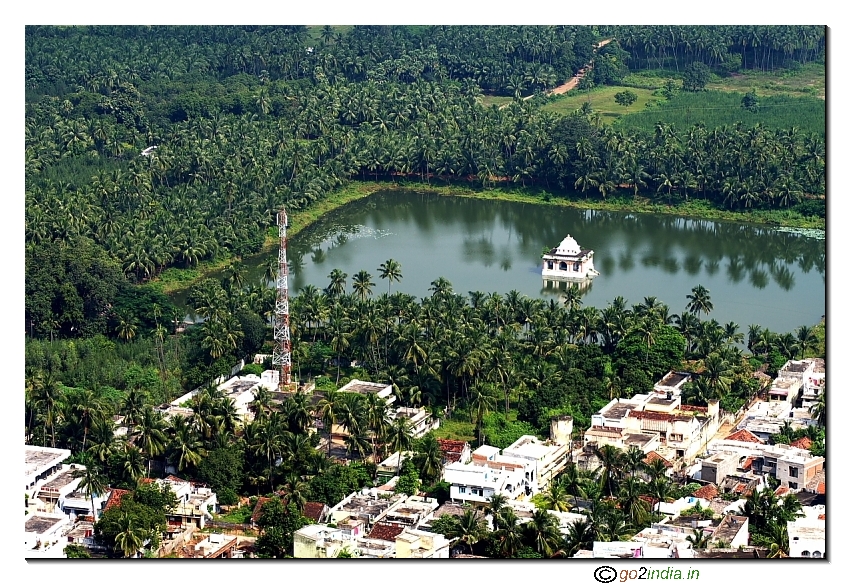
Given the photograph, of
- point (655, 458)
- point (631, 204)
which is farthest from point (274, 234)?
point (655, 458)

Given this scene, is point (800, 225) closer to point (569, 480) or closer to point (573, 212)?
point (573, 212)

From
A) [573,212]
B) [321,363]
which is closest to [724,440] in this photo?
[321,363]

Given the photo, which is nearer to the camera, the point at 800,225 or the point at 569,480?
the point at 569,480

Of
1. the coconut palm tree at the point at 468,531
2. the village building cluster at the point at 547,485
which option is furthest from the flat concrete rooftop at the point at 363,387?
the coconut palm tree at the point at 468,531

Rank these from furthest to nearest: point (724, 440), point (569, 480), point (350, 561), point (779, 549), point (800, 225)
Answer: point (800, 225) → point (724, 440) → point (569, 480) → point (779, 549) → point (350, 561)

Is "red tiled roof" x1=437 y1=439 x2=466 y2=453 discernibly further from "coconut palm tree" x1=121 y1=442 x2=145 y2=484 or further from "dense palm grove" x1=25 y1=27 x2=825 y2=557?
"coconut palm tree" x1=121 y1=442 x2=145 y2=484

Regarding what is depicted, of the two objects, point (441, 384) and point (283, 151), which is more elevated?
point (283, 151)

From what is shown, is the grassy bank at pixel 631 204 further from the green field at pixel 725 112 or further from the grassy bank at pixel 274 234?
the green field at pixel 725 112
